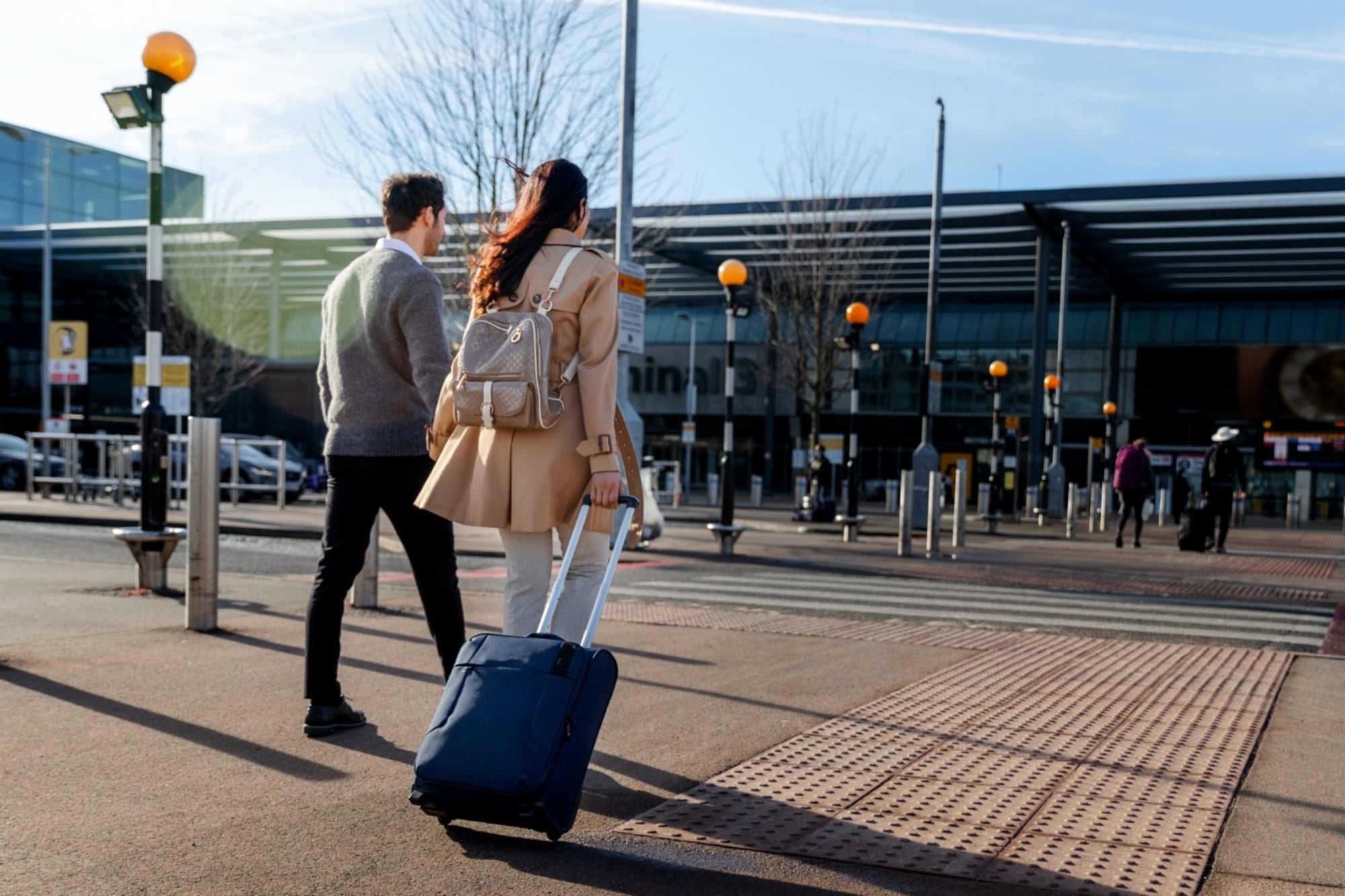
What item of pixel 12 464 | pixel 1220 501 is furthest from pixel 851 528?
pixel 12 464

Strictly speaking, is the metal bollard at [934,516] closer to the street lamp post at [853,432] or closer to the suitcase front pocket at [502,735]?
the street lamp post at [853,432]

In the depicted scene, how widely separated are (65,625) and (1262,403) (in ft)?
159

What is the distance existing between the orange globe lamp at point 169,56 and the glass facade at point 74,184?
45.2m

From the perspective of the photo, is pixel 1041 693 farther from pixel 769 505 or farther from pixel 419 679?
pixel 769 505

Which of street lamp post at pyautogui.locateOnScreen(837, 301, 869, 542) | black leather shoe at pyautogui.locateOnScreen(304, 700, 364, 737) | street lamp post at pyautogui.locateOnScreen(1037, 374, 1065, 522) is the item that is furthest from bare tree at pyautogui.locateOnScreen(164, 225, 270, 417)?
black leather shoe at pyautogui.locateOnScreen(304, 700, 364, 737)

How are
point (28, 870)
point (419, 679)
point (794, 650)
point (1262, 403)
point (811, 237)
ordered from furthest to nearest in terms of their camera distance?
point (1262, 403) < point (811, 237) < point (794, 650) < point (419, 679) < point (28, 870)

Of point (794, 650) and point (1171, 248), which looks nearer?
point (794, 650)

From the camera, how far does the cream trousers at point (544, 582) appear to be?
4.14 m

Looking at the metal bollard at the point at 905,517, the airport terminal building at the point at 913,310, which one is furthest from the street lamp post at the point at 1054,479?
the metal bollard at the point at 905,517

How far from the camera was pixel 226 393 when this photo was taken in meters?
44.3

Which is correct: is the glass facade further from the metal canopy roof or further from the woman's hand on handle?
the woman's hand on handle

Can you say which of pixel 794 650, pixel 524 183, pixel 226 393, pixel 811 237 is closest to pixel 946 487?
pixel 811 237

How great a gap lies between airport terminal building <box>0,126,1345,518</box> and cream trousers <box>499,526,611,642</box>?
22807mm

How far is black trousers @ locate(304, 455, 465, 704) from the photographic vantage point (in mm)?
4734
